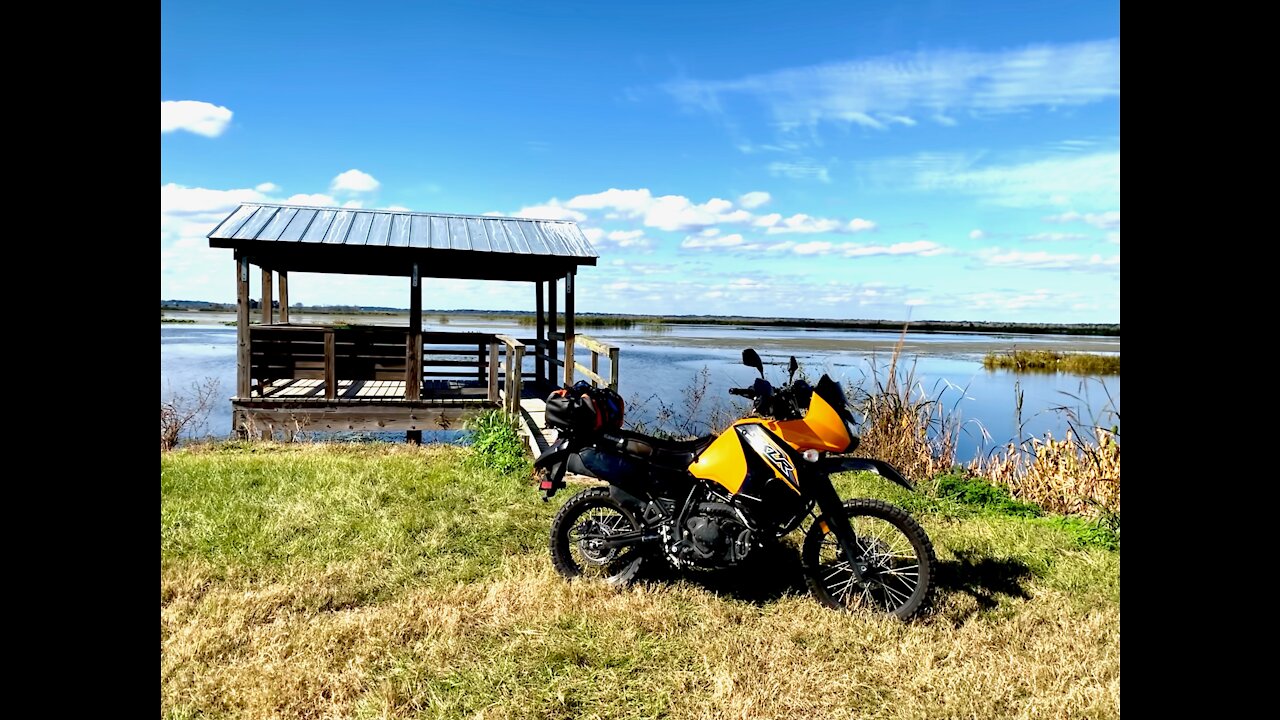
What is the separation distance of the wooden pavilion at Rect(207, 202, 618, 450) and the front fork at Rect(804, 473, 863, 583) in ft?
17.0

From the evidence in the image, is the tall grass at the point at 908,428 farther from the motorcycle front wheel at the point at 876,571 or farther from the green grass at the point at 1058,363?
the green grass at the point at 1058,363

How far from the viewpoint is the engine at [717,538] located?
158 inches

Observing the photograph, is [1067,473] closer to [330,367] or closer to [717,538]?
[717,538]

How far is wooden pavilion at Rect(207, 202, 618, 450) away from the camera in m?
11.0

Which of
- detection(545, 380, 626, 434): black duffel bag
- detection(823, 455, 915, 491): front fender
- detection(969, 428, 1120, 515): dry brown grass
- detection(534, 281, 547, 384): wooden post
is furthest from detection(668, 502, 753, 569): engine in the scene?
detection(534, 281, 547, 384): wooden post

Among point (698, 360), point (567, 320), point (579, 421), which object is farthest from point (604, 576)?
point (698, 360)

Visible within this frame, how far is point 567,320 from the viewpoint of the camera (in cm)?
1175

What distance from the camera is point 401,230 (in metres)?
12.1

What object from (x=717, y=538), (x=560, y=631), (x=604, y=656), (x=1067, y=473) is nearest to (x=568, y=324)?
(x=1067, y=473)

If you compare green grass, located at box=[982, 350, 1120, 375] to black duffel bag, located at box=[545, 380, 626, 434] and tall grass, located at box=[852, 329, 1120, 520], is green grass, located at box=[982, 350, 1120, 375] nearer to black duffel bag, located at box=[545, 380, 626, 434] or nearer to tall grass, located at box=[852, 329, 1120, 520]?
tall grass, located at box=[852, 329, 1120, 520]

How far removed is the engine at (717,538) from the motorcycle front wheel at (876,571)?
385 millimetres

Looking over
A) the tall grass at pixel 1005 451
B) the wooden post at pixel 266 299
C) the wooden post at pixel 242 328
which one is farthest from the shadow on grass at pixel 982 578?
the wooden post at pixel 266 299
